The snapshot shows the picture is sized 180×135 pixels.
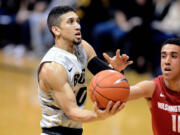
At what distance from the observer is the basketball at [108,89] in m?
3.36

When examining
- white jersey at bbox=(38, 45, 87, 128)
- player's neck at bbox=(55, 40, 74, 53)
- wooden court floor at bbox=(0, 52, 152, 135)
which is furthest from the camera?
wooden court floor at bbox=(0, 52, 152, 135)

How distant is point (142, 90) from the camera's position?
4160 millimetres

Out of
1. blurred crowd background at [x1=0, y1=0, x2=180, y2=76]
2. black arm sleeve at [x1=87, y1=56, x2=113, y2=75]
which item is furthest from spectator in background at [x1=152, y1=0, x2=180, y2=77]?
black arm sleeve at [x1=87, y1=56, x2=113, y2=75]

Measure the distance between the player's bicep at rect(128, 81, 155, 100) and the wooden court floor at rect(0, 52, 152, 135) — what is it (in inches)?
88.8

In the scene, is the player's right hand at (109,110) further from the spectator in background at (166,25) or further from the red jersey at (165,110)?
the spectator in background at (166,25)

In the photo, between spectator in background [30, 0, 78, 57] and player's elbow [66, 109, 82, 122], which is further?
spectator in background [30, 0, 78, 57]

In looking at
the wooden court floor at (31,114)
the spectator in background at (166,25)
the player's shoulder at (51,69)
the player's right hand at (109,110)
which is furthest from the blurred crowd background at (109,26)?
the player's right hand at (109,110)

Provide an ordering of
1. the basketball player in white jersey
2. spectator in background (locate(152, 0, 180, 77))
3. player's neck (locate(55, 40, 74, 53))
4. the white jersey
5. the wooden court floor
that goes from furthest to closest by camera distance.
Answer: spectator in background (locate(152, 0, 180, 77)) → the wooden court floor → player's neck (locate(55, 40, 74, 53)) → the white jersey → the basketball player in white jersey

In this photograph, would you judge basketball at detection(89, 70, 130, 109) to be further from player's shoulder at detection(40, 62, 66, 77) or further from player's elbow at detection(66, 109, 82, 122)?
player's shoulder at detection(40, 62, 66, 77)

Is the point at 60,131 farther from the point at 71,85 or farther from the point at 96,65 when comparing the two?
the point at 96,65

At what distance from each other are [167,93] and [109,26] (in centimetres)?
689

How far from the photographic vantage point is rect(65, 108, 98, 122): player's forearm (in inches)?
133

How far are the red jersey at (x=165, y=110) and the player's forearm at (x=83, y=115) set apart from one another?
1087mm

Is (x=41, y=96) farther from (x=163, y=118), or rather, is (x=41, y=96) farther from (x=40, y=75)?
(x=163, y=118)
